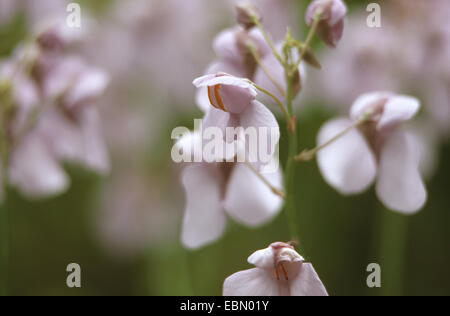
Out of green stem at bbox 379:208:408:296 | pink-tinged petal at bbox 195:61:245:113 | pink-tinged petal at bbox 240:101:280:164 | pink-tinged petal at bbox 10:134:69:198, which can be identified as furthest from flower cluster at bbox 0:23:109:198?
green stem at bbox 379:208:408:296

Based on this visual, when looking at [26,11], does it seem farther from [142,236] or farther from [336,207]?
[336,207]

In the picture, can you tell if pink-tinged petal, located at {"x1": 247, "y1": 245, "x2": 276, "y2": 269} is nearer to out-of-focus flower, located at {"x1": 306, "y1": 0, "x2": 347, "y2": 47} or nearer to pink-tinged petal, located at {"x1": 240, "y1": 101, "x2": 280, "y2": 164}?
pink-tinged petal, located at {"x1": 240, "y1": 101, "x2": 280, "y2": 164}

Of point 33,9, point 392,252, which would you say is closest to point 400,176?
point 392,252
